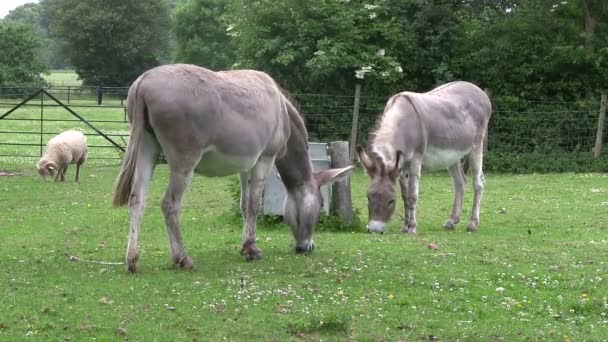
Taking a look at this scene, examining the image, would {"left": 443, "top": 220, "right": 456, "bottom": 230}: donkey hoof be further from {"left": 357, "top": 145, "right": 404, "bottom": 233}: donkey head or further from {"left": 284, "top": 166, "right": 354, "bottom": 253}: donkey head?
{"left": 284, "top": 166, "right": 354, "bottom": 253}: donkey head

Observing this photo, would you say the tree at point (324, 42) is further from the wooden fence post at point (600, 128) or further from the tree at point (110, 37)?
the tree at point (110, 37)

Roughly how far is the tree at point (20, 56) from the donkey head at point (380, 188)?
2113 inches

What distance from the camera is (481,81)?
23016mm

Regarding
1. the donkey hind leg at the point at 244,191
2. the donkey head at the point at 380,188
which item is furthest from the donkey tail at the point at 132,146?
the donkey head at the point at 380,188

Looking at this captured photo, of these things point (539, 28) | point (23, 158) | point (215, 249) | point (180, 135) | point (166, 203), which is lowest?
point (23, 158)

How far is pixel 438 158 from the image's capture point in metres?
11.8

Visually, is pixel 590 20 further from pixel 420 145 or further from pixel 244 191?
pixel 244 191

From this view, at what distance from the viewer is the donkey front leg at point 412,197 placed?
11242mm

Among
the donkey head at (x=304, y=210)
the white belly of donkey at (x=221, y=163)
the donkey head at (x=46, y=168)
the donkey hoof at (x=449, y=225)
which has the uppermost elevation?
the white belly of donkey at (x=221, y=163)

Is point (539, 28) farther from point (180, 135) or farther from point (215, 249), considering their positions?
point (180, 135)

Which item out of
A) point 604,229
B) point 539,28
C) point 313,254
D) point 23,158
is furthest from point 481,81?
point 313,254

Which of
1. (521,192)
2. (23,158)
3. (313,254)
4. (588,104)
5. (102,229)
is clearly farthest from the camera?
(23,158)

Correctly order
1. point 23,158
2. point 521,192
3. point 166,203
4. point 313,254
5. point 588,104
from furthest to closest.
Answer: point 23,158
point 588,104
point 521,192
point 313,254
point 166,203

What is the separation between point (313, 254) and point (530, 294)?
106 inches
